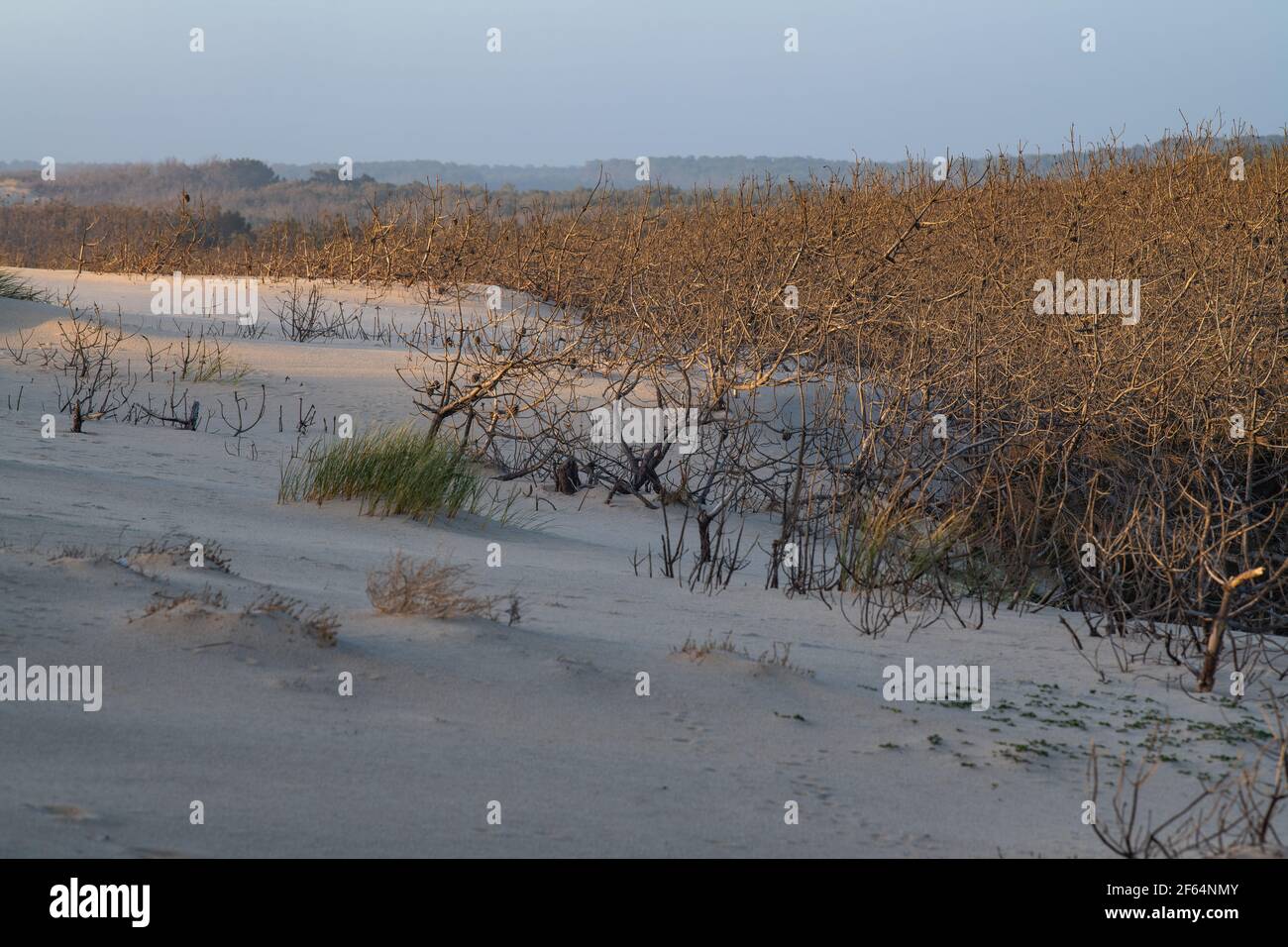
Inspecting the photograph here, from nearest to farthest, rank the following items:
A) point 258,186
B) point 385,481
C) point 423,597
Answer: point 423,597
point 385,481
point 258,186

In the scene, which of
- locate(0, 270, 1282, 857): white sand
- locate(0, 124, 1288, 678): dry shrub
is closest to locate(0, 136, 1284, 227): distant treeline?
locate(0, 124, 1288, 678): dry shrub

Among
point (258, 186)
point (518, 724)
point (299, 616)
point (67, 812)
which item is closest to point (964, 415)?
point (299, 616)

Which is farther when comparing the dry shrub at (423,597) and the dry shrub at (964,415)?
the dry shrub at (964,415)

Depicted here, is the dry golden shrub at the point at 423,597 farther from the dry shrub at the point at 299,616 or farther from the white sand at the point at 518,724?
the dry shrub at the point at 299,616

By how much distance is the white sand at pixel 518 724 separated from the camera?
2436mm

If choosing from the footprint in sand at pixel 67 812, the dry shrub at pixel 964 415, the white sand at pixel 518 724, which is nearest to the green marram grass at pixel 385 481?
the dry shrub at pixel 964 415

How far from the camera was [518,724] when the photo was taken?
308cm

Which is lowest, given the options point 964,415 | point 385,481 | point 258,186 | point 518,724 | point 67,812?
point 518,724

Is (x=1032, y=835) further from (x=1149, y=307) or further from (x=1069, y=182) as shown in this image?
(x=1069, y=182)

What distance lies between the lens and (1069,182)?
1441cm

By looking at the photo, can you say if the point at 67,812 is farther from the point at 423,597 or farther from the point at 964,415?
the point at 964,415

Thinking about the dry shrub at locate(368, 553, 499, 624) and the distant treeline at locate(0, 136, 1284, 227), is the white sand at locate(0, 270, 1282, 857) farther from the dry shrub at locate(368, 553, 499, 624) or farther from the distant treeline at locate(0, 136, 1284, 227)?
the distant treeline at locate(0, 136, 1284, 227)
